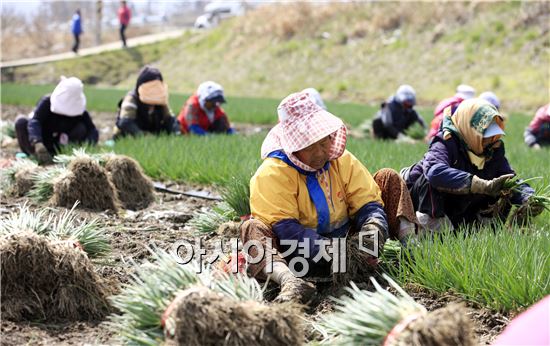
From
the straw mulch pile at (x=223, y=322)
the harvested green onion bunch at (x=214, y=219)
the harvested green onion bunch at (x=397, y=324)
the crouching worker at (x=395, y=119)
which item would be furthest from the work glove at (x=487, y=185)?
the crouching worker at (x=395, y=119)

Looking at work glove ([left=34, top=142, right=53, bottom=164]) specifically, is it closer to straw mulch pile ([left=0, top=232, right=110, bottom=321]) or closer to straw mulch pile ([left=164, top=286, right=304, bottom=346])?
straw mulch pile ([left=0, top=232, right=110, bottom=321])

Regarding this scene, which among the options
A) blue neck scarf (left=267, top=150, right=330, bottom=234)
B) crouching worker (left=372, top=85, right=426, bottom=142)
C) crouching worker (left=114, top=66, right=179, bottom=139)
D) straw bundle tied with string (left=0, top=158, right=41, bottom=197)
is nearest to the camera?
blue neck scarf (left=267, top=150, right=330, bottom=234)

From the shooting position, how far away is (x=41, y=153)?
7.12 metres

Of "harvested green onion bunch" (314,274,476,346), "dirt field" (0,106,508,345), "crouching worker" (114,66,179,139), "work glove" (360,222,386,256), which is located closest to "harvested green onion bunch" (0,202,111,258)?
"dirt field" (0,106,508,345)

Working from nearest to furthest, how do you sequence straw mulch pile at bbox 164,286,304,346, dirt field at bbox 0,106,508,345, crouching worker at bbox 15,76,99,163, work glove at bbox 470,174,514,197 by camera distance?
straw mulch pile at bbox 164,286,304,346
dirt field at bbox 0,106,508,345
work glove at bbox 470,174,514,197
crouching worker at bbox 15,76,99,163

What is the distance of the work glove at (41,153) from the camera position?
709cm

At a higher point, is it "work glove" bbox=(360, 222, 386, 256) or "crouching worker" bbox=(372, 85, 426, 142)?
"work glove" bbox=(360, 222, 386, 256)

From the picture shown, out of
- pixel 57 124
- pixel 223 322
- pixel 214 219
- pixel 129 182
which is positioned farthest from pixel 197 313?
pixel 57 124

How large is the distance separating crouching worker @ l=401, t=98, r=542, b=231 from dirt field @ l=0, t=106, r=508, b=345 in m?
0.94

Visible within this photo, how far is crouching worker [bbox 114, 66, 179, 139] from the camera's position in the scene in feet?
26.8

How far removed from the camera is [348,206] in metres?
3.98

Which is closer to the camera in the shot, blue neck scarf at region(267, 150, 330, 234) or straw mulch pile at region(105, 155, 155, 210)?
blue neck scarf at region(267, 150, 330, 234)

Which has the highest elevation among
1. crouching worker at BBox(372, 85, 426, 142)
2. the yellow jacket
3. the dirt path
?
the yellow jacket

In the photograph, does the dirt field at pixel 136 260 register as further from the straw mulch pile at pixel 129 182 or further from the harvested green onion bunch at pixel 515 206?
the harvested green onion bunch at pixel 515 206
